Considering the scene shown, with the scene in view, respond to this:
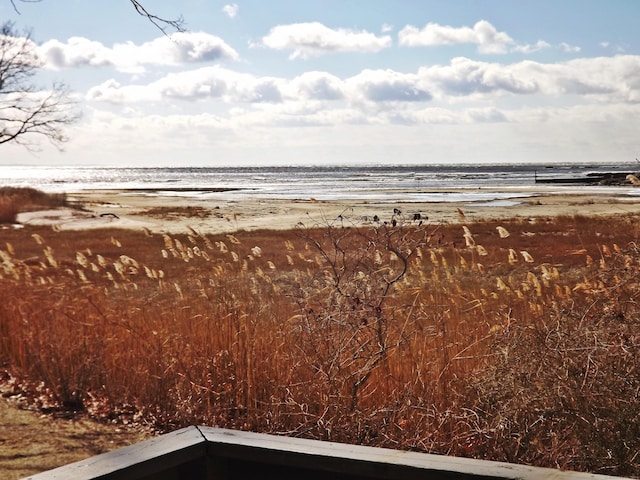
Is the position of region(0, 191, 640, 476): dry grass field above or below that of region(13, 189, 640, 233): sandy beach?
above

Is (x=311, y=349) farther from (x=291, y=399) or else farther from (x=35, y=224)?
(x=35, y=224)

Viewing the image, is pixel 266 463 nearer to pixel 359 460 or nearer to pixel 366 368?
pixel 359 460

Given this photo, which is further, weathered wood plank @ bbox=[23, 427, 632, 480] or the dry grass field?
the dry grass field

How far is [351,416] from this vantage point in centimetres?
486

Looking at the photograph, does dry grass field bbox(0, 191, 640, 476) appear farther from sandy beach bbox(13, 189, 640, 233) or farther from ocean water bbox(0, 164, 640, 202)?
ocean water bbox(0, 164, 640, 202)

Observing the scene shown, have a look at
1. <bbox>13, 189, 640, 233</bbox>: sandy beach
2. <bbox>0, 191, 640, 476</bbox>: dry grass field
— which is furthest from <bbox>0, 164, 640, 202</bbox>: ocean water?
<bbox>0, 191, 640, 476</bbox>: dry grass field

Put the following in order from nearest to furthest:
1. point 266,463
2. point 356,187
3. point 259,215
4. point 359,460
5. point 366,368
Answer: point 359,460, point 266,463, point 366,368, point 259,215, point 356,187

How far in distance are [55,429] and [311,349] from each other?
81.3 inches

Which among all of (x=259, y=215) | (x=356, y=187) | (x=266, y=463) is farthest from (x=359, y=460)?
(x=356, y=187)

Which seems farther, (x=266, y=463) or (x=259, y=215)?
(x=259, y=215)

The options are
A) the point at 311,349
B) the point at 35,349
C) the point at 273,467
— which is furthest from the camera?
the point at 35,349

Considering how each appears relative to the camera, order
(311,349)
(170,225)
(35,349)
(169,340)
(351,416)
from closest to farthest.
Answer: (351,416)
(311,349)
(169,340)
(35,349)
(170,225)

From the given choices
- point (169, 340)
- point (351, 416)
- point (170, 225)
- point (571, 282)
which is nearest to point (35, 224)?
point (170, 225)

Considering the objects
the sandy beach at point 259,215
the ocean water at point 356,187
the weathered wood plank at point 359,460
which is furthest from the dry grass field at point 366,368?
the ocean water at point 356,187
